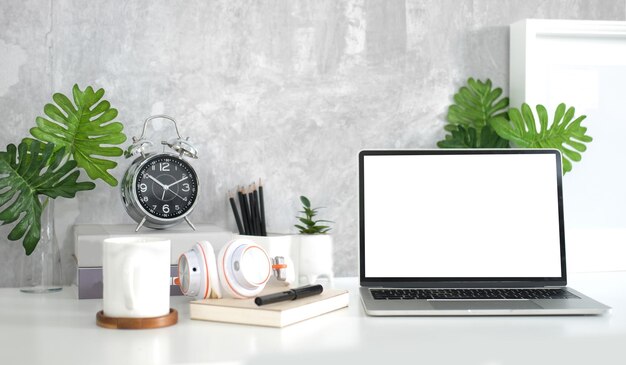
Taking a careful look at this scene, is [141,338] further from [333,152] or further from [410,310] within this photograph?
[333,152]

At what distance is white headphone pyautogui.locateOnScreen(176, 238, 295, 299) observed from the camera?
3.95 ft

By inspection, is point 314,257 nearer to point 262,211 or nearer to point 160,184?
point 262,211

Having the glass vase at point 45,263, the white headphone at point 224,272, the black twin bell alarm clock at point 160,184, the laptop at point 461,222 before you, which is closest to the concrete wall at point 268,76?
the glass vase at point 45,263

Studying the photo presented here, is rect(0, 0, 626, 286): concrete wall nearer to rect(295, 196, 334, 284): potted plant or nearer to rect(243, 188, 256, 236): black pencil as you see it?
rect(243, 188, 256, 236): black pencil

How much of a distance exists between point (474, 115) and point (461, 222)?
0.38 m

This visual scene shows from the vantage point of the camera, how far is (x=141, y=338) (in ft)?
3.47

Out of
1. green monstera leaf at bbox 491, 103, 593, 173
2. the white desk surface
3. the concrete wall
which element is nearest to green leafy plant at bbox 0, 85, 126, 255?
the concrete wall

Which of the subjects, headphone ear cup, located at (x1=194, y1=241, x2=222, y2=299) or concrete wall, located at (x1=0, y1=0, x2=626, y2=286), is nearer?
headphone ear cup, located at (x1=194, y1=241, x2=222, y2=299)

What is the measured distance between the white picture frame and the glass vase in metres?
1.04

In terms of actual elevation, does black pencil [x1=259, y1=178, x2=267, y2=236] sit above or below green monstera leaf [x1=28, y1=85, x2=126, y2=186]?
below

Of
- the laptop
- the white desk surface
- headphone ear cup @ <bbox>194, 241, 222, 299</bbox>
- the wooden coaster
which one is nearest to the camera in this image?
the white desk surface

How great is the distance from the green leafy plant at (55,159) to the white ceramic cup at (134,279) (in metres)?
0.37

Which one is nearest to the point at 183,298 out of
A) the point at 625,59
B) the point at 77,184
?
the point at 77,184

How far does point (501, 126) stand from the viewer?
5.51 ft
